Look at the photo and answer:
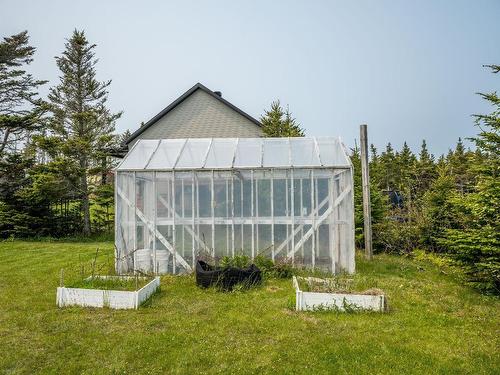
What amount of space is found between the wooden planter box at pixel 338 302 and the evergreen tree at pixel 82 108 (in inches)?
539

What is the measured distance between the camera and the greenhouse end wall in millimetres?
8641

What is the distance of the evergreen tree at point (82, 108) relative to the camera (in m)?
16.3

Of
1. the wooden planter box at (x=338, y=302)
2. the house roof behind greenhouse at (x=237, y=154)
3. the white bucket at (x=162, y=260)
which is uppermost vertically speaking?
the house roof behind greenhouse at (x=237, y=154)

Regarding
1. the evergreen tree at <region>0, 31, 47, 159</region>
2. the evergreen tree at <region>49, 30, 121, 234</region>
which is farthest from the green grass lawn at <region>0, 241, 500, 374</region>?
the evergreen tree at <region>0, 31, 47, 159</region>

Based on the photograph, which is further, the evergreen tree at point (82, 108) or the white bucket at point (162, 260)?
the evergreen tree at point (82, 108)

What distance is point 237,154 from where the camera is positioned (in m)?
9.55

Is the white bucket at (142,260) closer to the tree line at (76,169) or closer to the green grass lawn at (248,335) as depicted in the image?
the green grass lawn at (248,335)

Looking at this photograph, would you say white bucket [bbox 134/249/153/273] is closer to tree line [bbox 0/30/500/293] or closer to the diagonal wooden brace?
the diagonal wooden brace

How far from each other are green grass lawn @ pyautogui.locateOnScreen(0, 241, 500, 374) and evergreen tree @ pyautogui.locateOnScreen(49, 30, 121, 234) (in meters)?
9.59

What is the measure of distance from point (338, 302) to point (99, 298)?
465cm

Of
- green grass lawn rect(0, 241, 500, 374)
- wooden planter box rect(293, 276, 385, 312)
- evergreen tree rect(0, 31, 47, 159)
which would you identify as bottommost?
green grass lawn rect(0, 241, 500, 374)

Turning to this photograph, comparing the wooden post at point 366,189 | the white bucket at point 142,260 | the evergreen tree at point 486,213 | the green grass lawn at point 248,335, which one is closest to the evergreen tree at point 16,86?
the white bucket at point 142,260

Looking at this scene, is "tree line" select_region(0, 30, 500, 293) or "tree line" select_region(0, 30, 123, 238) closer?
"tree line" select_region(0, 30, 500, 293)

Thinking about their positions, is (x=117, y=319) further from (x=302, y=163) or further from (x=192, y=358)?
(x=302, y=163)
